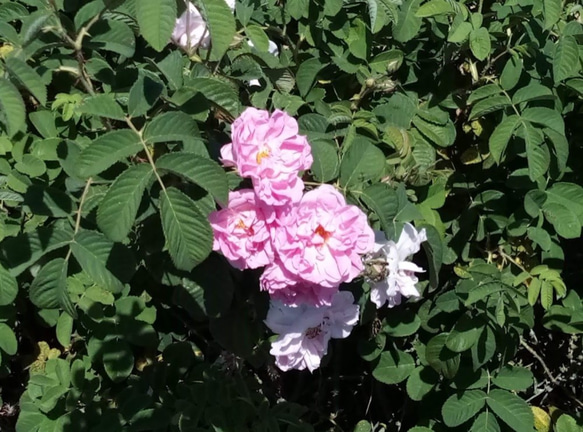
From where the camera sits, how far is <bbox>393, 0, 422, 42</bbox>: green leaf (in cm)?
187

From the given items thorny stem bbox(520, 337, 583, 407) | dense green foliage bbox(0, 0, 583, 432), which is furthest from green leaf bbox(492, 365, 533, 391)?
thorny stem bbox(520, 337, 583, 407)

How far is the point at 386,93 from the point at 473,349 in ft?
2.16

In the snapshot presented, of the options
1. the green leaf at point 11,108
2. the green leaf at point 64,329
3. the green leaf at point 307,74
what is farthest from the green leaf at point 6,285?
the green leaf at point 307,74

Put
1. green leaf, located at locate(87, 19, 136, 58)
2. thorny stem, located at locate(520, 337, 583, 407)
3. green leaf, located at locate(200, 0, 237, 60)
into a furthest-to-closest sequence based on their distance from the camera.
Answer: thorny stem, located at locate(520, 337, 583, 407)
green leaf, located at locate(87, 19, 136, 58)
green leaf, located at locate(200, 0, 237, 60)

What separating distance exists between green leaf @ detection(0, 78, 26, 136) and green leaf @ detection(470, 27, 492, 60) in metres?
1.07

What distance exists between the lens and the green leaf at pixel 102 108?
3.89 ft

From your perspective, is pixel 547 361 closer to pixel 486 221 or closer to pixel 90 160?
pixel 486 221

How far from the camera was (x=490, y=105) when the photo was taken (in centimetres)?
180

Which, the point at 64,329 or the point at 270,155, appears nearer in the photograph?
the point at 270,155

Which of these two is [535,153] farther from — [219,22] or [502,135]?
[219,22]

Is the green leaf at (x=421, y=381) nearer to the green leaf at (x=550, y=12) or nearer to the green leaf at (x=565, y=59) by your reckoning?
the green leaf at (x=565, y=59)

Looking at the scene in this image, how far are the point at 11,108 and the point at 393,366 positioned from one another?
1.29 meters

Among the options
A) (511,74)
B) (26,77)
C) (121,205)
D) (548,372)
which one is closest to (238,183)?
(121,205)

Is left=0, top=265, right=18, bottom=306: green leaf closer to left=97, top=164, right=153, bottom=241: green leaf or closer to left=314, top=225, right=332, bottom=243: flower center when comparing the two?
left=97, top=164, right=153, bottom=241: green leaf
